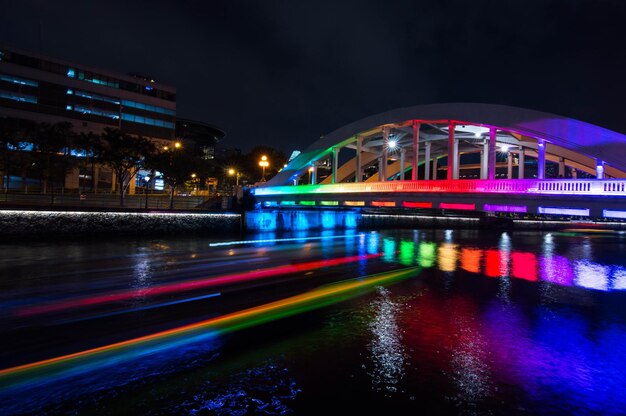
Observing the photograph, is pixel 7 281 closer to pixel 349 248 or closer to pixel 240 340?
pixel 240 340

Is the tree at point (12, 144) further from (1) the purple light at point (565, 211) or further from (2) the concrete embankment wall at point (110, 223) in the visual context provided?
(1) the purple light at point (565, 211)

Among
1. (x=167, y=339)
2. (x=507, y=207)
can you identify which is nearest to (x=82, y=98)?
(x=507, y=207)

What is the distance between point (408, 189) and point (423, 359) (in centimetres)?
1826

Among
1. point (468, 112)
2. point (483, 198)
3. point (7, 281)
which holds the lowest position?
point (7, 281)

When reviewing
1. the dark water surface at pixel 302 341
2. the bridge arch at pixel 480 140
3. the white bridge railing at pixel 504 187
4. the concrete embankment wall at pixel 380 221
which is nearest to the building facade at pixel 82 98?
the concrete embankment wall at pixel 380 221

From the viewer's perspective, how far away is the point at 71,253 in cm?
1945

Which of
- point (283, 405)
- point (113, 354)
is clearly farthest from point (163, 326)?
point (283, 405)

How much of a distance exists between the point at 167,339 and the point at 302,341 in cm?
287

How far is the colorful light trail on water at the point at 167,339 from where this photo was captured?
20.6 ft

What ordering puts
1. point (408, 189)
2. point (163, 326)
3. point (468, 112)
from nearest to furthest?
1. point (163, 326)
2. point (408, 189)
3. point (468, 112)

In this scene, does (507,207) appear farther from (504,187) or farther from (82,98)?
(82,98)

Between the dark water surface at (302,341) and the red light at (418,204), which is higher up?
the red light at (418,204)

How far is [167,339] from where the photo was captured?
7934 millimetres

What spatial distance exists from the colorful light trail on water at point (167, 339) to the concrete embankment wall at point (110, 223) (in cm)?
2084
